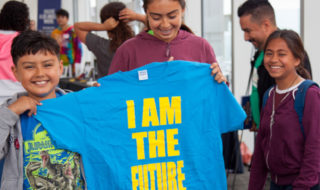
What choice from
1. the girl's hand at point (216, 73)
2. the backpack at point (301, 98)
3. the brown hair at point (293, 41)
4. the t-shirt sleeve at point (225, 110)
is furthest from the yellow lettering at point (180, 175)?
the brown hair at point (293, 41)

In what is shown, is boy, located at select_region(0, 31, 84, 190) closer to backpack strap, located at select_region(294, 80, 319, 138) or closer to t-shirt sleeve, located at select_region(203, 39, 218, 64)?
t-shirt sleeve, located at select_region(203, 39, 218, 64)

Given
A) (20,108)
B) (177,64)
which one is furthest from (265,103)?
(20,108)

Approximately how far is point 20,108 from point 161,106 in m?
0.60

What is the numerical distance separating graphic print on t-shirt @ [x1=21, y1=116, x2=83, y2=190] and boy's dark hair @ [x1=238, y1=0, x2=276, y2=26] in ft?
5.07

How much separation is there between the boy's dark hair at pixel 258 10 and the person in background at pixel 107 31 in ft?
2.91

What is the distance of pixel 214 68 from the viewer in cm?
155

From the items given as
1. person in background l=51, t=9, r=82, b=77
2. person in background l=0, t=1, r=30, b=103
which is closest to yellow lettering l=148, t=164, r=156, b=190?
person in background l=0, t=1, r=30, b=103

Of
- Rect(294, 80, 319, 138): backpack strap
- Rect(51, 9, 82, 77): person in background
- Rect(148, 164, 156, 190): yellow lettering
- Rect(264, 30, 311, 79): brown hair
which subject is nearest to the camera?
Rect(148, 164, 156, 190): yellow lettering

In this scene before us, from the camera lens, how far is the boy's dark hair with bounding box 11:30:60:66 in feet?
4.70

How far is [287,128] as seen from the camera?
1672 mm

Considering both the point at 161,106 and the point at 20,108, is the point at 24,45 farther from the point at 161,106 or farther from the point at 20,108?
the point at 161,106

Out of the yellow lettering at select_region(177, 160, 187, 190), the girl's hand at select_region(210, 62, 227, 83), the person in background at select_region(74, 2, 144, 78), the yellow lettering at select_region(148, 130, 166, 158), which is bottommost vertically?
the yellow lettering at select_region(177, 160, 187, 190)

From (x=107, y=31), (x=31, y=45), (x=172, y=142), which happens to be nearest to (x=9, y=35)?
(x=107, y=31)

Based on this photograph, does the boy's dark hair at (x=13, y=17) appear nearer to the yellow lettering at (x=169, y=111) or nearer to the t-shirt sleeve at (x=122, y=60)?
the t-shirt sleeve at (x=122, y=60)
